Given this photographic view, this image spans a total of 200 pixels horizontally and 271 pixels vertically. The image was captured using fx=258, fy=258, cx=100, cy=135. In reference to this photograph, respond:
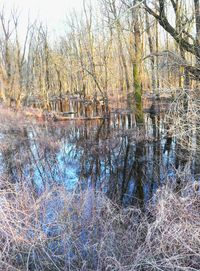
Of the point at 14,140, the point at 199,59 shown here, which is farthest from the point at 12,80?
the point at 199,59

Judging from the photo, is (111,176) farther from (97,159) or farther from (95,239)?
(95,239)

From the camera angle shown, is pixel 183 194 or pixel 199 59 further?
pixel 199 59

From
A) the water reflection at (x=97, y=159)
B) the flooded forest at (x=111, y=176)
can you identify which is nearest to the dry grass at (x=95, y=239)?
the flooded forest at (x=111, y=176)

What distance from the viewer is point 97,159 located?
34.2ft

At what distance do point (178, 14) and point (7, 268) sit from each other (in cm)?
1032

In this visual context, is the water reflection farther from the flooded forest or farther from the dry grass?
the dry grass

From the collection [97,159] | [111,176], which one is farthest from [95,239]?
[97,159]

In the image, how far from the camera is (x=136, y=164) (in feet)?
32.0

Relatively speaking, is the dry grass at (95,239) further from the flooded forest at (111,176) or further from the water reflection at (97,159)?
the water reflection at (97,159)

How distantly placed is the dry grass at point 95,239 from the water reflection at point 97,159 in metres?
1.27

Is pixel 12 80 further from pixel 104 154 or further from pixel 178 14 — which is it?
pixel 178 14

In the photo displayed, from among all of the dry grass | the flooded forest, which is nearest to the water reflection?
the flooded forest

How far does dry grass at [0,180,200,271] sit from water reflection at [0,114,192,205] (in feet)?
4.17

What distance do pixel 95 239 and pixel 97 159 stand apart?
5997 mm
